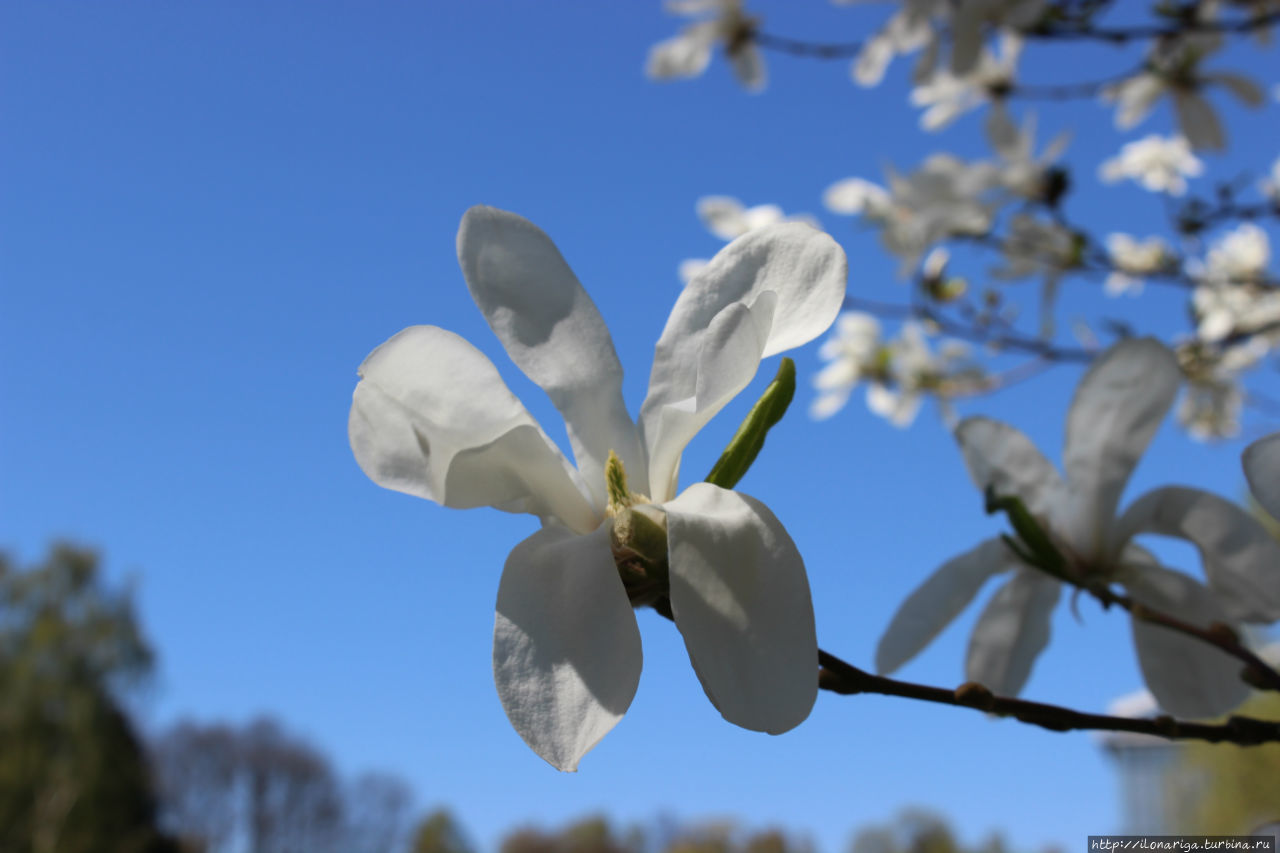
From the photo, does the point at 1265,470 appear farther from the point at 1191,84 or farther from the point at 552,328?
the point at 1191,84

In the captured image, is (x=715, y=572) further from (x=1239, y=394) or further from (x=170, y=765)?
(x=170, y=765)

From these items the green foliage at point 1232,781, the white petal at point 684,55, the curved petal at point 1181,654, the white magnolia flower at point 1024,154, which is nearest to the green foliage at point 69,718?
the green foliage at point 1232,781

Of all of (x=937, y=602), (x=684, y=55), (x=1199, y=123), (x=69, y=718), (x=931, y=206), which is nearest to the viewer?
(x=937, y=602)

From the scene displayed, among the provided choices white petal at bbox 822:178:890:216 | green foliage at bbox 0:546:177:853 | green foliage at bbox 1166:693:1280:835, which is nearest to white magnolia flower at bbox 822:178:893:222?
white petal at bbox 822:178:890:216

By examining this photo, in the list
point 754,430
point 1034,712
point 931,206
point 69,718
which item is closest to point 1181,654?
point 1034,712

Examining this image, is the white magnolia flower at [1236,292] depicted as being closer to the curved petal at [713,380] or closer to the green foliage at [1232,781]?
the curved petal at [713,380]

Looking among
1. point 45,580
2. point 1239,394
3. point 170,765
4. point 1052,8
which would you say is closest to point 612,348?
point 1052,8

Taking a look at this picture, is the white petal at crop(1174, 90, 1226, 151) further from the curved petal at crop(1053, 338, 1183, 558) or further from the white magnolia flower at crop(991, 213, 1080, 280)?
the curved petal at crop(1053, 338, 1183, 558)
